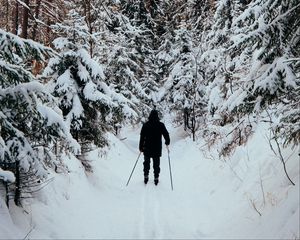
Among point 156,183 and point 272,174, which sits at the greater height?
point 272,174

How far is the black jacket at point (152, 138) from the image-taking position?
12714 millimetres

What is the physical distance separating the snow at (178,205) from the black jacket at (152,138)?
103cm

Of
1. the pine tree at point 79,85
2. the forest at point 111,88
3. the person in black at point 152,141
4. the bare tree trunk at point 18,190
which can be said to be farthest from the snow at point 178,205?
the pine tree at point 79,85

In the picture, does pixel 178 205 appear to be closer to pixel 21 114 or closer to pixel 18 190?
pixel 18 190

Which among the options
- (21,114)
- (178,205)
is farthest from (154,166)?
(21,114)

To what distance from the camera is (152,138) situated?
1283 centimetres

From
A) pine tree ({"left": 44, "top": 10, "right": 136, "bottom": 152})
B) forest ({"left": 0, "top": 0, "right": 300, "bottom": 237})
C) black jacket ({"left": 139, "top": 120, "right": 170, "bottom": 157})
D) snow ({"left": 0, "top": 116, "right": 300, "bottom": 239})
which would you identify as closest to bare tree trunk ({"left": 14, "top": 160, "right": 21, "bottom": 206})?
forest ({"left": 0, "top": 0, "right": 300, "bottom": 237})

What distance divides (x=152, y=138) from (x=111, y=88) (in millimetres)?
2775

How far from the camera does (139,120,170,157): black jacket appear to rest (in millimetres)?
12714

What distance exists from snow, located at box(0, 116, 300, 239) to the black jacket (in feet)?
3.39

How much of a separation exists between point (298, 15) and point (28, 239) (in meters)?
5.71

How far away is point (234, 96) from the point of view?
735 centimetres

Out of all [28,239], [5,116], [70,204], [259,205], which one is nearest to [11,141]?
[5,116]

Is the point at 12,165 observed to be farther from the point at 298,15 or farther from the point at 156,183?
the point at 156,183
